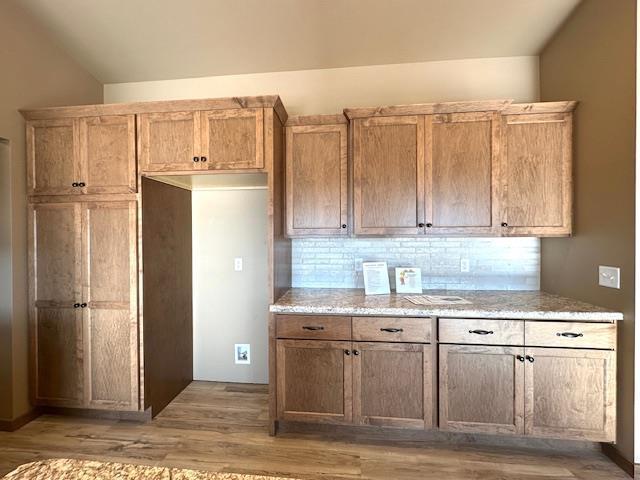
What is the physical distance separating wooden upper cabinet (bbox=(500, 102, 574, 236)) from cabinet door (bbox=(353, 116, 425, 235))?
60cm

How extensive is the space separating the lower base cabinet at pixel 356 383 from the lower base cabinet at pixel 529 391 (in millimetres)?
148

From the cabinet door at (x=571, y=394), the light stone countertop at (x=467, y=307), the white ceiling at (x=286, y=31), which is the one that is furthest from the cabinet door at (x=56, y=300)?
the cabinet door at (x=571, y=394)

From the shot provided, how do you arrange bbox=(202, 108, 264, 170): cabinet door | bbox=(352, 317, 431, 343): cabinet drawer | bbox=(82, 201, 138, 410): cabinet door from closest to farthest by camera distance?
bbox=(352, 317, 431, 343): cabinet drawer → bbox=(202, 108, 264, 170): cabinet door → bbox=(82, 201, 138, 410): cabinet door

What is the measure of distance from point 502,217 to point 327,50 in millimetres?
1820

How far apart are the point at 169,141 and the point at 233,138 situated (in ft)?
1.50

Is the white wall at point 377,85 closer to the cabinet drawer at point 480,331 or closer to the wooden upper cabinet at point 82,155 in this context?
the wooden upper cabinet at point 82,155

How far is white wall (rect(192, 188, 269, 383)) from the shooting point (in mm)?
2951

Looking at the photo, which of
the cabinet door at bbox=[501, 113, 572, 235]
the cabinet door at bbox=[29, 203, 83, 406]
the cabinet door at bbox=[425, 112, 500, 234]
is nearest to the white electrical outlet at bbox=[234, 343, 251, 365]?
the cabinet door at bbox=[29, 203, 83, 406]

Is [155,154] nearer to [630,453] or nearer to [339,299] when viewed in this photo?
[339,299]

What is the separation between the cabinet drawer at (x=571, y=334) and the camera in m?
1.89

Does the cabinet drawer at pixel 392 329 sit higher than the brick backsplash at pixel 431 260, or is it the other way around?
the brick backsplash at pixel 431 260

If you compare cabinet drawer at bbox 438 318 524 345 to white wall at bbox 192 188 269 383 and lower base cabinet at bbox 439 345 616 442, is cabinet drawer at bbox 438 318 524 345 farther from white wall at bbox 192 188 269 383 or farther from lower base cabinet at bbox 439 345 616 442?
white wall at bbox 192 188 269 383

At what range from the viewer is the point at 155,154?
228cm

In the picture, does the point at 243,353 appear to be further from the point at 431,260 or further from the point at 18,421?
the point at 431,260
